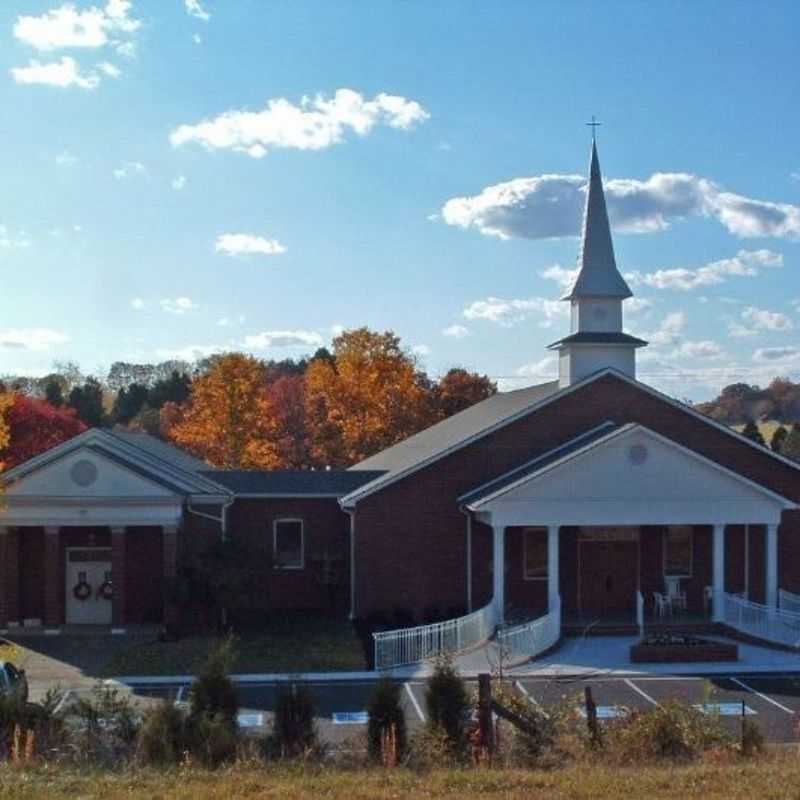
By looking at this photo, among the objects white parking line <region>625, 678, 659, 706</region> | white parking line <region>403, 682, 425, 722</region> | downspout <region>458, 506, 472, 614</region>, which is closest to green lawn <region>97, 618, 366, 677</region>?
white parking line <region>403, 682, 425, 722</region>

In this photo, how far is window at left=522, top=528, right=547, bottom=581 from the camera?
30.7 metres

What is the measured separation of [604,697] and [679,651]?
4271mm

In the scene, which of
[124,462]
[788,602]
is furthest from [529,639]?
[124,462]

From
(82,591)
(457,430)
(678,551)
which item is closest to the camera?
(678,551)

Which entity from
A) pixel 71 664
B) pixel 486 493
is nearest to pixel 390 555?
pixel 486 493

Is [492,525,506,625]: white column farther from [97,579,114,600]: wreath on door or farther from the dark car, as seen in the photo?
the dark car

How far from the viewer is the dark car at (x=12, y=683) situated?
15.8 metres

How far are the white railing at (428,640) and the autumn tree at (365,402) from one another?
1526 inches

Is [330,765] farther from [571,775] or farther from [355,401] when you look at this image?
[355,401]

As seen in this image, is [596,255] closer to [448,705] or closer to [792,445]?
[448,705]

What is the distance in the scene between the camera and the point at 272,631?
2978cm

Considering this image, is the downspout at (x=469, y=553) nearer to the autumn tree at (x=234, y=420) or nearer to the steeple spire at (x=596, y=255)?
the steeple spire at (x=596, y=255)

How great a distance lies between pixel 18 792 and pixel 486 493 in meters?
19.5

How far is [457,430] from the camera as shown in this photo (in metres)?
37.1
